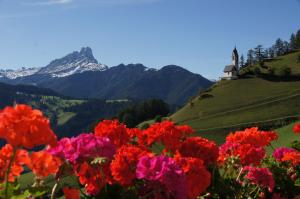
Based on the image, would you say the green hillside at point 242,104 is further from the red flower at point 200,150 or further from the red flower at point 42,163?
the red flower at point 42,163

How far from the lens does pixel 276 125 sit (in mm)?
87375

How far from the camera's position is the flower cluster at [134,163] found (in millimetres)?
2873

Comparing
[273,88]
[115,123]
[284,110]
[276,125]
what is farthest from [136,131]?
[273,88]

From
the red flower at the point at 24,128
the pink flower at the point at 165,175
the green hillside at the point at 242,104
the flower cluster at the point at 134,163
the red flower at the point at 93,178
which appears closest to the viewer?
the red flower at the point at 24,128

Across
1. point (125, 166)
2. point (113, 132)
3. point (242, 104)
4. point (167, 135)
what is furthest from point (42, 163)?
point (242, 104)

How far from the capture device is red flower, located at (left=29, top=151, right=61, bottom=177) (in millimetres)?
2896

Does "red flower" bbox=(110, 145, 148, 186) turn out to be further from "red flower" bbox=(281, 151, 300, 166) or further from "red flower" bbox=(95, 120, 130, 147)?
"red flower" bbox=(281, 151, 300, 166)

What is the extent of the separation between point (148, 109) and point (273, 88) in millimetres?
43865

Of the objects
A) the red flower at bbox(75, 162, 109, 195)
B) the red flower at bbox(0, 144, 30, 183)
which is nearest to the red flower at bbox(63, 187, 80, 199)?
the red flower at bbox(0, 144, 30, 183)

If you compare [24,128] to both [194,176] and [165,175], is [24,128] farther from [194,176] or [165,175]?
[194,176]

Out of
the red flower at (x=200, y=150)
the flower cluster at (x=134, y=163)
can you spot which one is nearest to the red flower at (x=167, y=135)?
the flower cluster at (x=134, y=163)

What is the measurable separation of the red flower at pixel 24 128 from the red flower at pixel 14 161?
0.20 metres

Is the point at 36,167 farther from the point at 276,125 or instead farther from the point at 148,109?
the point at 148,109

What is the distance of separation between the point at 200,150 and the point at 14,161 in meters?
2.10
